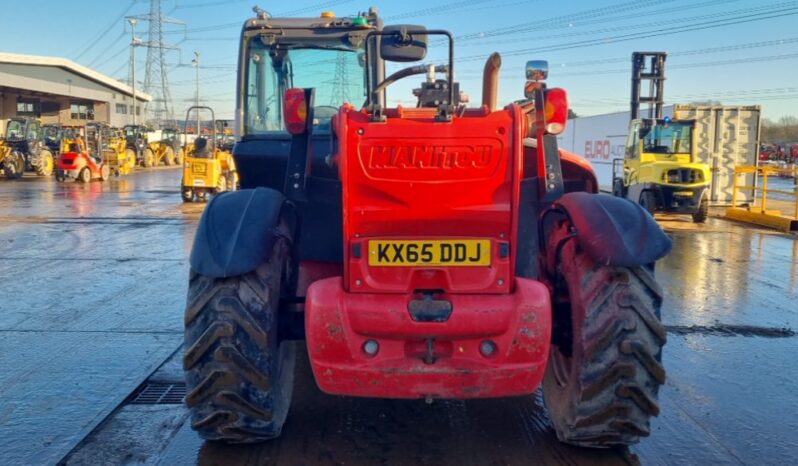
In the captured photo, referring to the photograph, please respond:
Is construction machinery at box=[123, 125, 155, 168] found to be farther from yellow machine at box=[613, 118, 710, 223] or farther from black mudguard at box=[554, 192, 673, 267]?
black mudguard at box=[554, 192, 673, 267]

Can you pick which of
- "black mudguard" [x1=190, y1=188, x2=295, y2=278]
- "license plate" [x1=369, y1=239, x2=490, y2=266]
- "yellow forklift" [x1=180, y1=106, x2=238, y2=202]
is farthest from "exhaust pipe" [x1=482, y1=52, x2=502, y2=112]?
"yellow forklift" [x1=180, y1=106, x2=238, y2=202]

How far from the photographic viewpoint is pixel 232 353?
368cm

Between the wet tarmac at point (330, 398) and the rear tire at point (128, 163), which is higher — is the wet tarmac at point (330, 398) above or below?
below

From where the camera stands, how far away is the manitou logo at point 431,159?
11.4 feet

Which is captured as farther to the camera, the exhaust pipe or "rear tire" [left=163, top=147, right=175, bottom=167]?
"rear tire" [left=163, top=147, right=175, bottom=167]

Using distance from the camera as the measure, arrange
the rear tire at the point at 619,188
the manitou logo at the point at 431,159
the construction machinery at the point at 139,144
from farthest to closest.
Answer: the construction machinery at the point at 139,144
the rear tire at the point at 619,188
the manitou logo at the point at 431,159

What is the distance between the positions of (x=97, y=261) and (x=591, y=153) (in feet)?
74.7

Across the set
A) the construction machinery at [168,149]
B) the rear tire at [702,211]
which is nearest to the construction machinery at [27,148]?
the construction machinery at [168,149]

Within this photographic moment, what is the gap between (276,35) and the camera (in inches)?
242

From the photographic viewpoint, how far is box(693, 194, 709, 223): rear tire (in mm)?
16109

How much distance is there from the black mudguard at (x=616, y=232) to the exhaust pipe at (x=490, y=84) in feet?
2.70

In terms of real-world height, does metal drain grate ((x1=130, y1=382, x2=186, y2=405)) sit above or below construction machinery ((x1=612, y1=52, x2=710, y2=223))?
below

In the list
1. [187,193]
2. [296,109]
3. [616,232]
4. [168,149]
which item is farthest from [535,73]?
[168,149]

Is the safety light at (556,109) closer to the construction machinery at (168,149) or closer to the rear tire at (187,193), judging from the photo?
the rear tire at (187,193)
